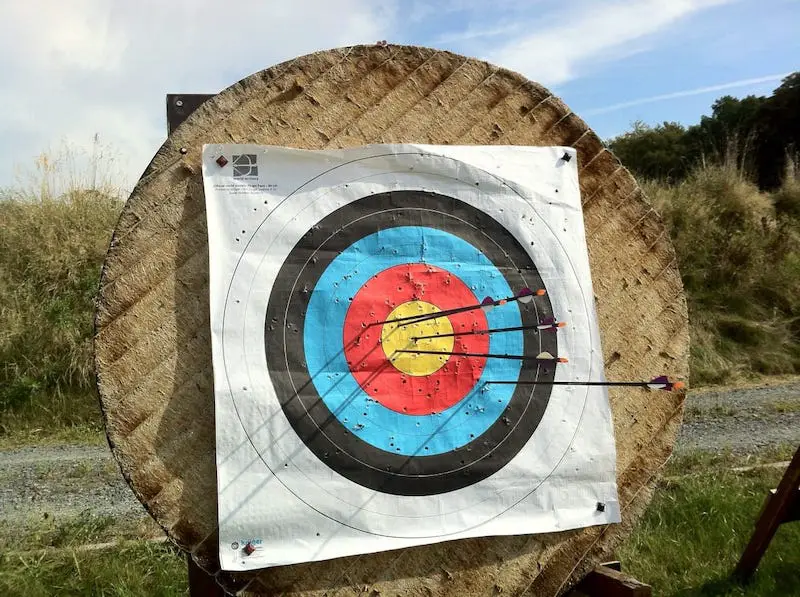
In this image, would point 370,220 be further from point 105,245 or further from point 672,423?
point 105,245

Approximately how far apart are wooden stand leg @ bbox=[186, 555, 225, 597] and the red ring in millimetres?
480

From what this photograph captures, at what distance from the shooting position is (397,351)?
143 centimetres

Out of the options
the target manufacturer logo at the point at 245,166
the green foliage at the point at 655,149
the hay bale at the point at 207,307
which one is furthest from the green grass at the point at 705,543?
the green foliage at the point at 655,149

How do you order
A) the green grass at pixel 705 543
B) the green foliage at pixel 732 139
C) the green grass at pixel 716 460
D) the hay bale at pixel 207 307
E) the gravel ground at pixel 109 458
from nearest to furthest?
the hay bale at pixel 207 307 < the green grass at pixel 705 543 < the gravel ground at pixel 109 458 < the green grass at pixel 716 460 < the green foliage at pixel 732 139

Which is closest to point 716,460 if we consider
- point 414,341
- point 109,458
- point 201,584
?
point 414,341

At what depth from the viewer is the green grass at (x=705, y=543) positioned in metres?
2.14

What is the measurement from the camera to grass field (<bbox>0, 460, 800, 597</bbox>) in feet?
6.67

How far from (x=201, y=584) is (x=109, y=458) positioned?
2342 millimetres

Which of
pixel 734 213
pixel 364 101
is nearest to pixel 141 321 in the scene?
pixel 364 101

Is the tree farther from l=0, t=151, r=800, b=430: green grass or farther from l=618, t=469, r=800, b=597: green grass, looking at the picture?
l=618, t=469, r=800, b=597: green grass

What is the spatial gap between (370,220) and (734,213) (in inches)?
254

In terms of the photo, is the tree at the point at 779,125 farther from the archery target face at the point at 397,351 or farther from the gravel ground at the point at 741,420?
the archery target face at the point at 397,351

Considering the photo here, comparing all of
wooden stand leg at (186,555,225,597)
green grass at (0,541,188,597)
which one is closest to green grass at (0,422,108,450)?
green grass at (0,541,188,597)

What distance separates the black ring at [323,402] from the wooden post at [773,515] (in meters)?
1.09
